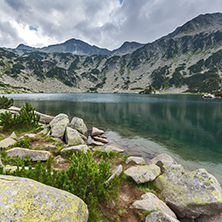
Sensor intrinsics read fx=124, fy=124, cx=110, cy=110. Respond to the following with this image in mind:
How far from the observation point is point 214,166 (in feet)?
42.9

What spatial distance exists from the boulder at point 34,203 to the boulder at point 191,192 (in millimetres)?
5328

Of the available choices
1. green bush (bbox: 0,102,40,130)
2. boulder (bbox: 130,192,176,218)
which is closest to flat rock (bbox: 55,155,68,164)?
boulder (bbox: 130,192,176,218)

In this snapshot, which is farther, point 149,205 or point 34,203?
point 149,205

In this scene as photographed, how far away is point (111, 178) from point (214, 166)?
42.4 feet

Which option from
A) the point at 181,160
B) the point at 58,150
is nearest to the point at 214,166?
the point at 181,160

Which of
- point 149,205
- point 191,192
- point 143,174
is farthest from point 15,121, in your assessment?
point 191,192

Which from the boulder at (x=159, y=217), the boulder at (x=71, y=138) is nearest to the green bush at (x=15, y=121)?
the boulder at (x=71, y=138)

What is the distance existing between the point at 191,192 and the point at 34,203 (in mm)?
7407

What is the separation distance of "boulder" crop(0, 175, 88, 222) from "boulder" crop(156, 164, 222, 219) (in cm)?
533

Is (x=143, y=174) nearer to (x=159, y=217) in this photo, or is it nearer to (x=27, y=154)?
(x=159, y=217)

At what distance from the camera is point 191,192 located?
659 cm

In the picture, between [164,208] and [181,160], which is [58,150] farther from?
[181,160]

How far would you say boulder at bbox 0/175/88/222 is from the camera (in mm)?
2625

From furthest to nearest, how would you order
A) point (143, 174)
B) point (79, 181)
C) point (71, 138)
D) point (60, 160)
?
point (71, 138) < point (60, 160) < point (143, 174) < point (79, 181)
